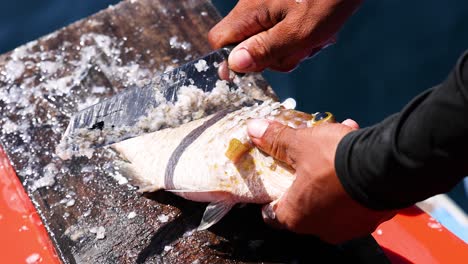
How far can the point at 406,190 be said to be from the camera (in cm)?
181

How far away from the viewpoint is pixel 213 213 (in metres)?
2.51

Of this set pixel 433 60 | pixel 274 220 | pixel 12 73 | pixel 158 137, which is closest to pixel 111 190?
pixel 158 137

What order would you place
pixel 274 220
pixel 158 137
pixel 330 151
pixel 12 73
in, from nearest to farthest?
1. pixel 330 151
2. pixel 274 220
3. pixel 158 137
4. pixel 12 73

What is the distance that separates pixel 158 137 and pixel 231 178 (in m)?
0.49

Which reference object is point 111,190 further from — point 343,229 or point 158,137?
point 343,229

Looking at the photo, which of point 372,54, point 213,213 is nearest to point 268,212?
point 213,213

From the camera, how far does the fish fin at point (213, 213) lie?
249 centimetres

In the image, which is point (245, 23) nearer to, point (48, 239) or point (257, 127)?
point (257, 127)

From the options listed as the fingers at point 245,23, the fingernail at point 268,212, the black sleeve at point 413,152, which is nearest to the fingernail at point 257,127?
the fingernail at point 268,212

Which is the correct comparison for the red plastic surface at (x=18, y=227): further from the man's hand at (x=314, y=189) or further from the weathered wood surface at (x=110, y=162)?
the man's hand at (x=314, y=189)

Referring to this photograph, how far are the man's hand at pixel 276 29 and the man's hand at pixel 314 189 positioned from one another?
43 centimetres

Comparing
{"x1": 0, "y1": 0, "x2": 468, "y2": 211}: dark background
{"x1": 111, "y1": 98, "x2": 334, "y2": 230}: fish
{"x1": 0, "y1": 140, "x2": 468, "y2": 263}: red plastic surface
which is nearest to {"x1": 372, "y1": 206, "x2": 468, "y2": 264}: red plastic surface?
{"x1": 0, "y1": 140, "x2": 468, "y2": 263}: red plastic surface

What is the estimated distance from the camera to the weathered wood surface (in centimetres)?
262

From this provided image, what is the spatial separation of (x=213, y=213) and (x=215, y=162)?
23 cm
